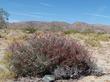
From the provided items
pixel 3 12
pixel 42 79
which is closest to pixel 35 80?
pixel 42 79

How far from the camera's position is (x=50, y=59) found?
9.31 m

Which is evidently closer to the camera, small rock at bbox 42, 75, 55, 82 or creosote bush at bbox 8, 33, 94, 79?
small rock at bbox 42, 75, 55, 82

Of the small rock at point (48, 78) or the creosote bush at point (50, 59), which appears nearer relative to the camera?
the small rock at point (48, 78)

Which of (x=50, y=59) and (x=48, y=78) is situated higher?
(x=50, y=59)

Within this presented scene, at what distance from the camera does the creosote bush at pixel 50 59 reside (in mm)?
9298

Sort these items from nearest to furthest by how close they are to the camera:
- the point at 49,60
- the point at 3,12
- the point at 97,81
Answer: the point at 97,81 → the point at 49,60 → the point at 3,12

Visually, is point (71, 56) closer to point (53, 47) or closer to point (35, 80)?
point (53, 47)

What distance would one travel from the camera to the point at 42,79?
912cm

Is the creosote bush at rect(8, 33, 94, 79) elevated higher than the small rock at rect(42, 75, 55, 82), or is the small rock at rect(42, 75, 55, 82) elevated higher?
the creosote bush at rect(8, 33, 94, 79)

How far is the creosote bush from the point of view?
9298 mm

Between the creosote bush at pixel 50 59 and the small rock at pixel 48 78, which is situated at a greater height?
the creosote bush at pixel 50 59

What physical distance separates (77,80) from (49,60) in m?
0.99

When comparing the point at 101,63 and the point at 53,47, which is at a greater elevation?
the point at 53,47

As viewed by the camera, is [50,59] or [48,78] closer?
[48,78]
